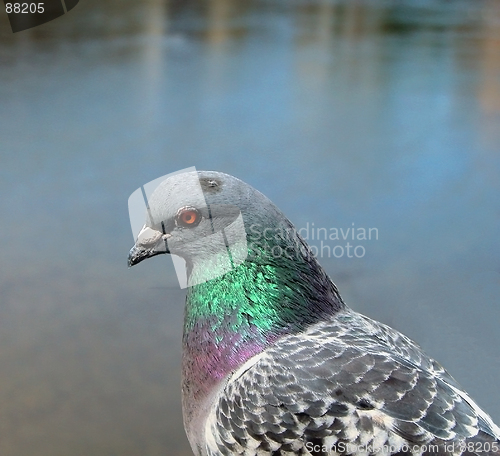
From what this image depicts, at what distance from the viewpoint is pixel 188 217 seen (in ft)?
6.38

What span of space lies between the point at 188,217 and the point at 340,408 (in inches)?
28.6

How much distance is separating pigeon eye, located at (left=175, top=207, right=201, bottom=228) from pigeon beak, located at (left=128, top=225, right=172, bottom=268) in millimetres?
76

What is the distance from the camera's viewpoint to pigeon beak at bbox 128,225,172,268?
6.60ft

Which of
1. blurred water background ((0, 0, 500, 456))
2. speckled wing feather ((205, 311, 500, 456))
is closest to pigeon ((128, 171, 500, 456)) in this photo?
speckled wing feather ((205, 311, 500, 456))

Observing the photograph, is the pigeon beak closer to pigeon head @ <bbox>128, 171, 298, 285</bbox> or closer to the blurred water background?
pigeon head @ <bbox>128, 171, 298, 285</bbox>

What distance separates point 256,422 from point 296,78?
5657mm

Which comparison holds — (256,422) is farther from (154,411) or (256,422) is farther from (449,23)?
(449,23)

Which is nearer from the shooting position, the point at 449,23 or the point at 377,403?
the point at 377,403

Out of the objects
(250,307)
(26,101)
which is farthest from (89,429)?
(26,101)

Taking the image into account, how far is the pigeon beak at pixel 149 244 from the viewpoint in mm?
2012

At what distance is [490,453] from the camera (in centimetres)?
169

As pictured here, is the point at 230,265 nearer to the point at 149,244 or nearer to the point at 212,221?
the point at 212,221

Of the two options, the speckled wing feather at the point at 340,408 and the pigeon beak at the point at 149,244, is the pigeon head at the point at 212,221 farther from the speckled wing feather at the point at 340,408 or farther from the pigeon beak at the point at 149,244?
the speckled wing feather at the point at 340,408

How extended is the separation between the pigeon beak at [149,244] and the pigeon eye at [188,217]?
0.25ft
